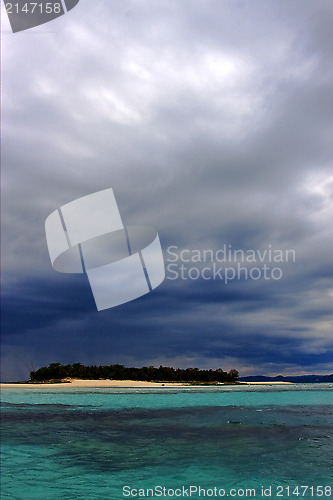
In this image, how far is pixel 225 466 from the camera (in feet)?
50.8

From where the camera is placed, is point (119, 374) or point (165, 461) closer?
point (165, 461)

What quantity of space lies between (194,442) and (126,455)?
4404 millimetres

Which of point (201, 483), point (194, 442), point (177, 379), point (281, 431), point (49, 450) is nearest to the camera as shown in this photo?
point (201, 483)

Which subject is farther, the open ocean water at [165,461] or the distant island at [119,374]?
the distant island at [119,374]

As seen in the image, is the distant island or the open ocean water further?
the distant island

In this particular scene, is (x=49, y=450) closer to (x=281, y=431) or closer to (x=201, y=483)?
(x=201, y=483)

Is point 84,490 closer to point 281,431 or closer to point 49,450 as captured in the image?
point 49,450

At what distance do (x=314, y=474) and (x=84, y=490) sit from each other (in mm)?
7943

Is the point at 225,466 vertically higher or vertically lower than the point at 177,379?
higher

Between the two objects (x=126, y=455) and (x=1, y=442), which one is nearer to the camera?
(x=126, y=455)

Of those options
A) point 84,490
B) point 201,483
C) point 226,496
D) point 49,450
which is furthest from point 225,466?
point 49,450

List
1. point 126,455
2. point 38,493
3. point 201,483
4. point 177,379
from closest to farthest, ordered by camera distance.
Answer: point 38,493 → point 201,483 → point 126,455 → point 177,379

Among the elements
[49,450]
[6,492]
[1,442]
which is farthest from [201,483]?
[1,442]

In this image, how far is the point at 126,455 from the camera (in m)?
17.5
